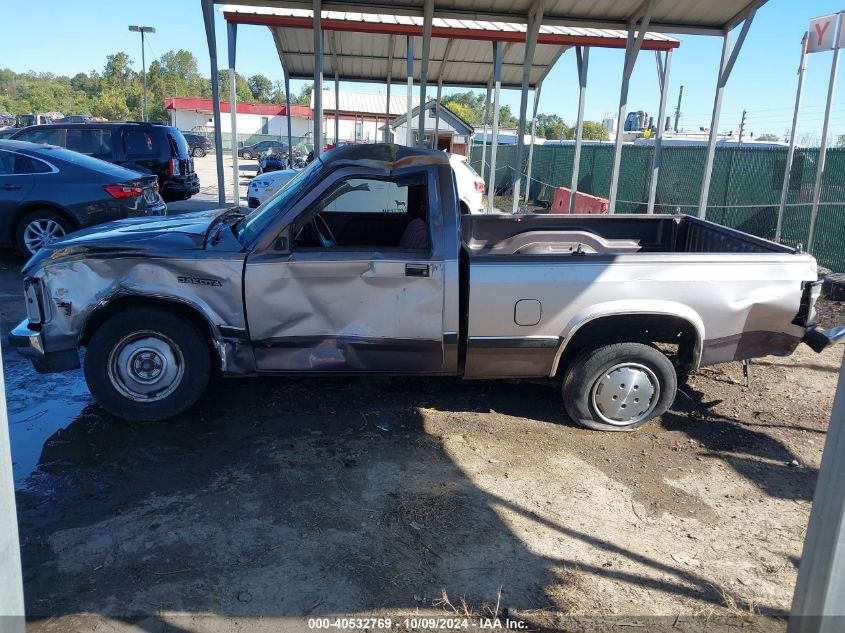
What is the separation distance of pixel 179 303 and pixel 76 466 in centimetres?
122

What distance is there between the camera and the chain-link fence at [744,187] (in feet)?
37.3

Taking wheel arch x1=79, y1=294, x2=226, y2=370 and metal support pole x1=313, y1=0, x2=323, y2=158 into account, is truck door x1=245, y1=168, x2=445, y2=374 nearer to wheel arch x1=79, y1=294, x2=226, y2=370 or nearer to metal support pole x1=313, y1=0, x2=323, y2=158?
wheel arch x1=79, y1=294, x2=226, y2=370

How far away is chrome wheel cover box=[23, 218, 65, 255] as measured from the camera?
9586 mm

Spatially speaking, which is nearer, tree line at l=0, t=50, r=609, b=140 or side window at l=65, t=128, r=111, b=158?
side window at l=65, t=128, r=111, b=158

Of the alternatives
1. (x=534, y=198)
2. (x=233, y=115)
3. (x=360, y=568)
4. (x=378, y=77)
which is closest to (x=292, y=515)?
(x=360, y=568)

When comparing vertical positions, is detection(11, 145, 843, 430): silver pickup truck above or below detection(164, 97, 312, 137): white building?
below

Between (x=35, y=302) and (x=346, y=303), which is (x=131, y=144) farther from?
(x=346, y=303)

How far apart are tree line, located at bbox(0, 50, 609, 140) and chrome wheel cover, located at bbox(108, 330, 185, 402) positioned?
48.1m

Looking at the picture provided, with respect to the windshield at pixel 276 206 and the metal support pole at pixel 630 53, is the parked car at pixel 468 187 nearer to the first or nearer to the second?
the metal support pole at pixel 630 53

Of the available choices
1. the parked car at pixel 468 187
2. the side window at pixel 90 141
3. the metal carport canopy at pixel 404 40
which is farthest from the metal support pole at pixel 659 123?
the side window at pixel 90 141

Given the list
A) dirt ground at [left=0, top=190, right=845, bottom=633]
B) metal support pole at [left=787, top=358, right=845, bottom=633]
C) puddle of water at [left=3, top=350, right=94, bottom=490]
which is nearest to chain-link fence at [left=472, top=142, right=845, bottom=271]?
dirt ground at [left=0, top=190, right=845, bottom=633]

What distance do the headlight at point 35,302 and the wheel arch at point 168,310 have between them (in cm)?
30

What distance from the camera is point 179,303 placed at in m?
4.55

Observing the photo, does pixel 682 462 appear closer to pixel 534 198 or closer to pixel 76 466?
pixel 76 466
